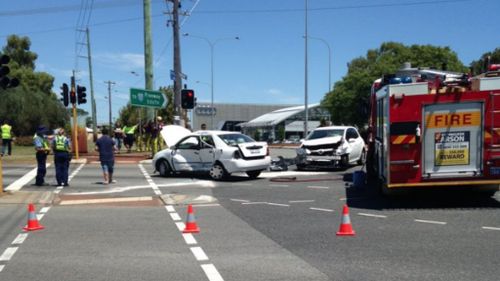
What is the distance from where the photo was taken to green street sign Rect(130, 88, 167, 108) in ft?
85.8

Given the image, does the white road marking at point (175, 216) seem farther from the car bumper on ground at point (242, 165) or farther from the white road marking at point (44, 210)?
the car bumper on ground at point (242, 165)

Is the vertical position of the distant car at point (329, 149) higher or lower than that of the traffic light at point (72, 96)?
lower

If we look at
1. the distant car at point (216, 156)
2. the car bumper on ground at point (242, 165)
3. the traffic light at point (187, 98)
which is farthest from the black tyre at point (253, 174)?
the traffic light at point (187, 98)

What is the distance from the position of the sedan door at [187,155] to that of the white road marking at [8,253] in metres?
10.3

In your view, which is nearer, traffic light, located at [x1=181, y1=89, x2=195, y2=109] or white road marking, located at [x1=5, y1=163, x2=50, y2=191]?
white road marking, located at [x1=5, y1=163, x2=50, y2=191]

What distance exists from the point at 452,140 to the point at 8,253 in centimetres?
822

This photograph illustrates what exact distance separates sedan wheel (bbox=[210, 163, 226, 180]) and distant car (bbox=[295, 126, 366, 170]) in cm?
424

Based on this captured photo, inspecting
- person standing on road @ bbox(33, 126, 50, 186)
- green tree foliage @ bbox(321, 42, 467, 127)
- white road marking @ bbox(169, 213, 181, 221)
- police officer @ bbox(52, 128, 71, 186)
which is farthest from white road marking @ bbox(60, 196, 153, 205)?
green tree foliage @ bbox(321, 42, 467, 127)

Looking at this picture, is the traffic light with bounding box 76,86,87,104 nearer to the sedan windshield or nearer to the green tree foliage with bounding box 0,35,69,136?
the sedan windshield

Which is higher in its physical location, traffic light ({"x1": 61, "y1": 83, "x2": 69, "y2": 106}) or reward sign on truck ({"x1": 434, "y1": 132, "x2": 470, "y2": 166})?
traffic light ({"x1": 61, "y1": 83, "x2": 69, "y2": 106})

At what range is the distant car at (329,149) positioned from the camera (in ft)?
64.0

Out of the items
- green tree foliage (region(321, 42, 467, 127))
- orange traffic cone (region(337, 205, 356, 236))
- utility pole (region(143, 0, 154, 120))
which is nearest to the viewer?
orange traffic cone (region(337, 205, 356, 236))

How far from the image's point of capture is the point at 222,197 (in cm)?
1335

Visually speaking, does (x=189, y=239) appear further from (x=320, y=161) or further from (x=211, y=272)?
(x=320, y=161)
